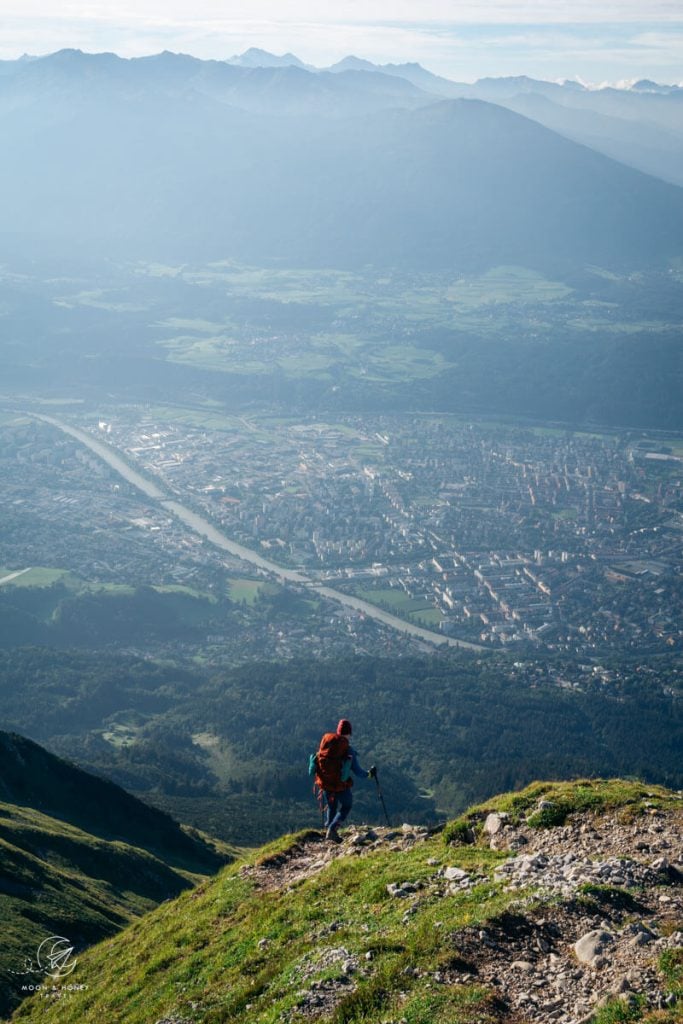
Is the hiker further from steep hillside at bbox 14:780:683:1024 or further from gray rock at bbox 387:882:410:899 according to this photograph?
gray rock at bbox 387:882:410:899

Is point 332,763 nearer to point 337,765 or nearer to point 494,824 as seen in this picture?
point 337,765

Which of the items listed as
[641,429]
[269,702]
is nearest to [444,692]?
[269,702]

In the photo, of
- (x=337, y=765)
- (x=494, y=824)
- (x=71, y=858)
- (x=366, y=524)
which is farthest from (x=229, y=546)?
(x=494, y=824)

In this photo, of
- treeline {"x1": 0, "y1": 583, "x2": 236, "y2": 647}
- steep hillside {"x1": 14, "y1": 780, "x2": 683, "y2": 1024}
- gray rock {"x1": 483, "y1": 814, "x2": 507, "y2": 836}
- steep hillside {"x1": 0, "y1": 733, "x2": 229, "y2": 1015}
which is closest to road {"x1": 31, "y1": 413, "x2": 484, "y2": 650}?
treeline {"x1": 0, "y1": 583, "x2": 236, "y2": 647}

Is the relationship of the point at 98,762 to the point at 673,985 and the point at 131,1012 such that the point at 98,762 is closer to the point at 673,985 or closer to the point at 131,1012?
the point at 131,1012

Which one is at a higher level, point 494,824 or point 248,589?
point 494,824

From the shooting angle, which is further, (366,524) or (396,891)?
(366,524)

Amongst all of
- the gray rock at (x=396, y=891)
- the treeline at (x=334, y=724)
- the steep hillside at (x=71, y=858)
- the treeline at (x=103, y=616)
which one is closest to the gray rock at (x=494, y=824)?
the gray rock at (x=396, y=891)
